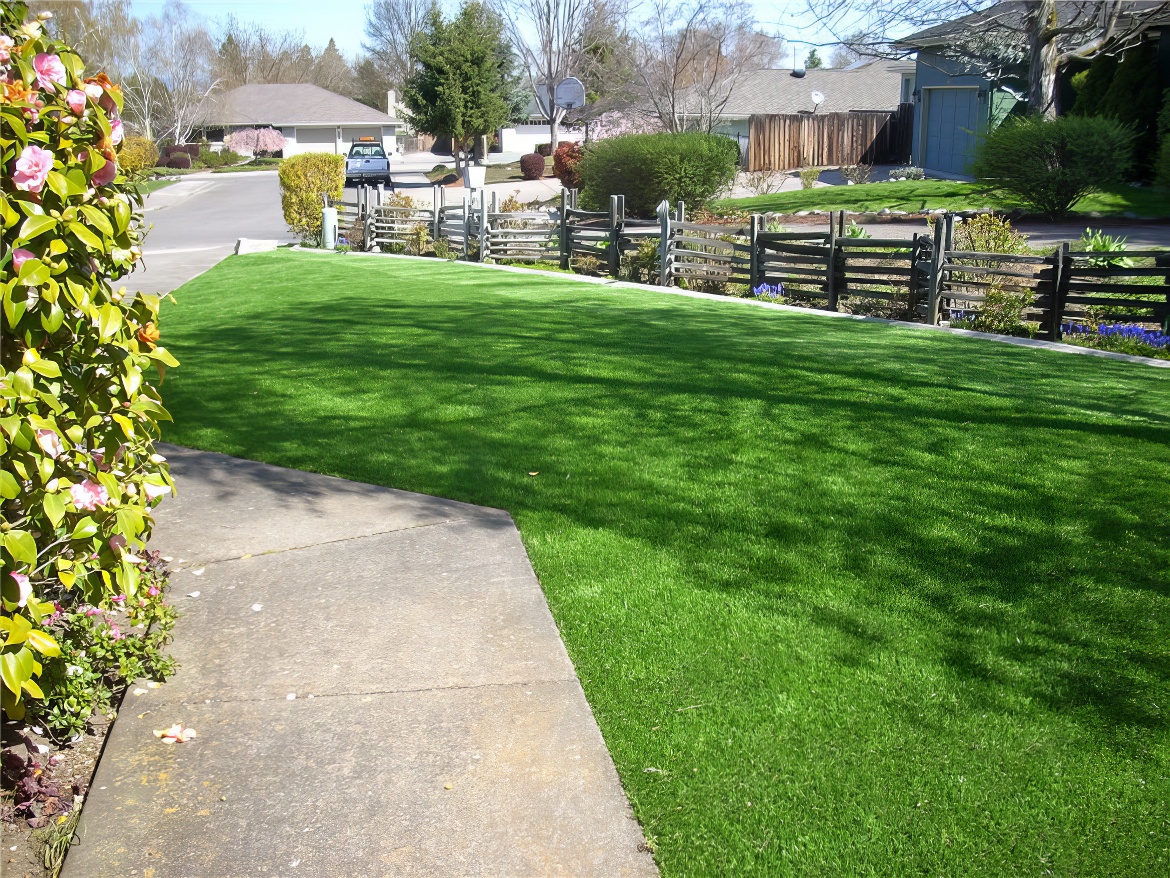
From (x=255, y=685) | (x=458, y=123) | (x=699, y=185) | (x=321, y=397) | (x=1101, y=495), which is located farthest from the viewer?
(x=458, y=123)

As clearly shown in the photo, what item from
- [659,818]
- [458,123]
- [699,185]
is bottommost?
[659,818]

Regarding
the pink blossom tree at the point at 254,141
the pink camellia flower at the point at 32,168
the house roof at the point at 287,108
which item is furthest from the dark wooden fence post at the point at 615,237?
the house roof at the point at 287,108

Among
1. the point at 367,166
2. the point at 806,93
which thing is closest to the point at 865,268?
the point at 367,166

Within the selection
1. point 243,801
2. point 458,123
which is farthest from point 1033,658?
point 458,123

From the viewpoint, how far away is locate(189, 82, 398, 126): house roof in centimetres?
7912

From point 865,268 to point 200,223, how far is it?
26.4 metres

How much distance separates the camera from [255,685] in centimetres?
410

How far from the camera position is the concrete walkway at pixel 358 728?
3.17m

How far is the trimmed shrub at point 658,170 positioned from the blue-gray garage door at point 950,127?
9.95m

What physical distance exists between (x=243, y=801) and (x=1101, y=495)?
4.81 metres

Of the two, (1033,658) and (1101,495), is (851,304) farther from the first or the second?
(1033,658)

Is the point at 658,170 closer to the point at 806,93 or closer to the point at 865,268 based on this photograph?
the point at 865,268

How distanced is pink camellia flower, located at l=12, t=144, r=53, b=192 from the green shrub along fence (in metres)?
11.7

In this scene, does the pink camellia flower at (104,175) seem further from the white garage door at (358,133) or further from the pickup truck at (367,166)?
the white garage door at (358,133)
